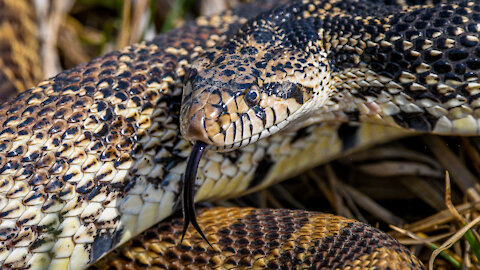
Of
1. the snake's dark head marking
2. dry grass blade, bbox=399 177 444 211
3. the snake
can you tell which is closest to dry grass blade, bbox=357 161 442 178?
dry grass blade, bbox=399 177 444 211

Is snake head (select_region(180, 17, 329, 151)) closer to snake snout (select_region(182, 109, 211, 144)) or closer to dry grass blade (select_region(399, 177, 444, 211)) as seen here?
snake snout (select_region(182, 109, 211, 144))

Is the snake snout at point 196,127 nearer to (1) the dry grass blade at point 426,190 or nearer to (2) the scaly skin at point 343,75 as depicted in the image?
(2) the scaly skin at point 343,75

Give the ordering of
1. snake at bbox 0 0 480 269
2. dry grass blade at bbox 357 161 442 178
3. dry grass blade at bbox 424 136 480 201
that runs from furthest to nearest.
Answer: dry grass blade at bbox 357 161 442 178 → dry grass blade at bbox 424 136 480 201 → snake at bbox 0 0 480 269

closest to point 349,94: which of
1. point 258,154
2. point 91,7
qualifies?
point 258,154

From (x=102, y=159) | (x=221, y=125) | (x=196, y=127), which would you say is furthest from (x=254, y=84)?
(x=102, y=159)

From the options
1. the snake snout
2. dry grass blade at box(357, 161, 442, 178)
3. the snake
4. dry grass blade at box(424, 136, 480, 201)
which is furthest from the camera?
dry grass blade at box(357, 161, 442, 178)

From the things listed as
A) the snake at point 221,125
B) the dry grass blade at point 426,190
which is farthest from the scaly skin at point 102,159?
the dry grass blade at point 426,190

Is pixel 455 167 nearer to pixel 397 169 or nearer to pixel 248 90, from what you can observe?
pixel 397 169

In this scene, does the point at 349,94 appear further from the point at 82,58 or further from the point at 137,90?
the point at 82,58

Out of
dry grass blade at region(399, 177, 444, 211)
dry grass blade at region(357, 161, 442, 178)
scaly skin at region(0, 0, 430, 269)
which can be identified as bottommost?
dry grass blade at region(399, 177, 444, 211)
